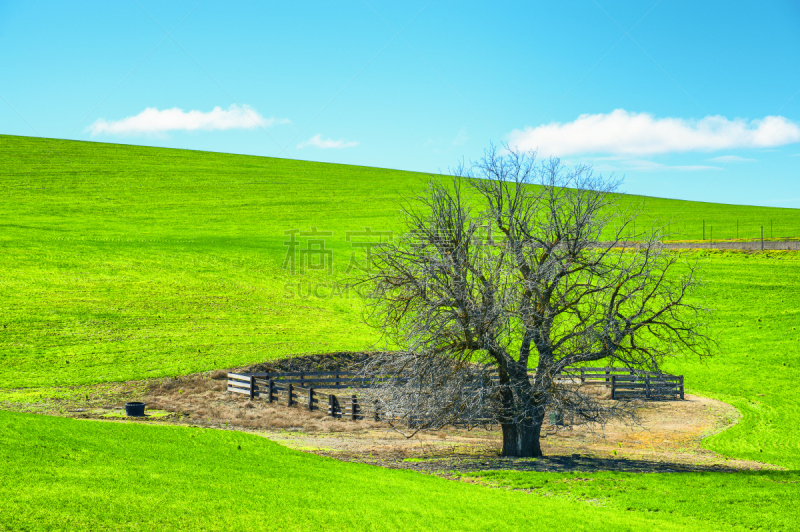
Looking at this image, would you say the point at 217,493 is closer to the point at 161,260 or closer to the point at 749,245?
the point at 161,260

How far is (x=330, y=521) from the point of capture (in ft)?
33.0

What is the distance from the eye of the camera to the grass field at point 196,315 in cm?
1164

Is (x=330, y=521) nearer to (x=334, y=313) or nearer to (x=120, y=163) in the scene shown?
(x=334, y=313)

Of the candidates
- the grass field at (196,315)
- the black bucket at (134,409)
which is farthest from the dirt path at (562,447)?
the black bucket at (134,409)

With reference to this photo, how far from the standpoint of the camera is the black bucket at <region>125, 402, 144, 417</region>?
70.4 feet

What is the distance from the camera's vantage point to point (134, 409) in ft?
70.6

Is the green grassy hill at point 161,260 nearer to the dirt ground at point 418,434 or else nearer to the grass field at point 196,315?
the grass field at point 196,315

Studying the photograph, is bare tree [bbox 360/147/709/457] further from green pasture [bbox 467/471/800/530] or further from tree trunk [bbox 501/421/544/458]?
green pasture [bbox 467/471/800/530]

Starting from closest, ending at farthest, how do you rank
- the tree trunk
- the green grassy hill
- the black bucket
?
the tree trunk
the black bucket
the green grassy hill

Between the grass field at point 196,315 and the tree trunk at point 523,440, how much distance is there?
3.13 meters

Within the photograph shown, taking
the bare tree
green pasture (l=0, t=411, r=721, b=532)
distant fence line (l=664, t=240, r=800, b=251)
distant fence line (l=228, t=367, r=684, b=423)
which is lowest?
distant fence line (l=228, t=367, r=684, b=423)

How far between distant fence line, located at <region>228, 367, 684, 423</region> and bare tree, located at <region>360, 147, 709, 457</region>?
16.7ft

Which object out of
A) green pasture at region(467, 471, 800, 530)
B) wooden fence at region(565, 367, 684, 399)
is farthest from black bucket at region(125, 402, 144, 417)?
wooden fence at region(565, 367, 684, 399)

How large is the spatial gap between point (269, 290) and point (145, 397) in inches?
789
